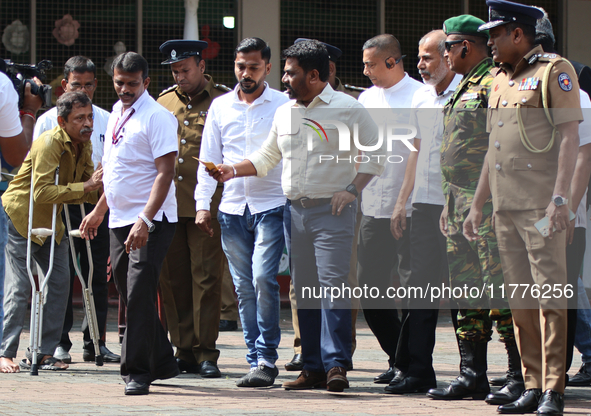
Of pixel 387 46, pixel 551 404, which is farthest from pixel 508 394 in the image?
pixel 387 46

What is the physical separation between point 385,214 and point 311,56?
130 centimetres

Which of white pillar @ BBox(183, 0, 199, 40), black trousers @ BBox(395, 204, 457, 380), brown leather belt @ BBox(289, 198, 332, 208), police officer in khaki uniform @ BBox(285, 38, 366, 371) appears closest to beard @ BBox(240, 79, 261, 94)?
police officer in khaki uniform @ BBox(285, 38, 366, 371)

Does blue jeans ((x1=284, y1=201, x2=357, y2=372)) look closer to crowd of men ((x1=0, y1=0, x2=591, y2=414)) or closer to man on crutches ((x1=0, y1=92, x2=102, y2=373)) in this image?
crowd of men ((x1=0, y1=0, x2=591, y2=414))

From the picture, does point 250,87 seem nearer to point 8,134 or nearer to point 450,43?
point 450,43

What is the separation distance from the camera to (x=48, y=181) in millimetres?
6746

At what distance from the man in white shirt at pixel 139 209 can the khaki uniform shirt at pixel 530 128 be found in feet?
6.76

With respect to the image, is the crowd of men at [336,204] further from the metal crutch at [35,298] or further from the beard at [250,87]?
the metal crutch at [35,298]

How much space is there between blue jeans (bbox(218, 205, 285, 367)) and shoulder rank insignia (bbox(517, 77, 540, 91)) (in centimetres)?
203

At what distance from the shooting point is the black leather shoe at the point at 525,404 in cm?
498

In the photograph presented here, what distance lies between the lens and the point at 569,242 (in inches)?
222

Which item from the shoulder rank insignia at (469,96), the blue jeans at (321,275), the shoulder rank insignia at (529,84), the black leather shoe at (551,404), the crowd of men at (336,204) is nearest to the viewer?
the black leather shoe at (551,404)

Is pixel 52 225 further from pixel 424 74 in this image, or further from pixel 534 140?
pixel 534 140

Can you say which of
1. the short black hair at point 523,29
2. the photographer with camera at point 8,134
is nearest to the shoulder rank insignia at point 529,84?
the short black hair at point 523,29

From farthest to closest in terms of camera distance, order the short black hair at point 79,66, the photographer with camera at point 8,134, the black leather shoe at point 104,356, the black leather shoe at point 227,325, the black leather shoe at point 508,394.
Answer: the black leather shoe at point 227,325 → the short black hair at point 79,66 → the black leather shoe at point 104,356 → the black leather shoe at point 508,394 → the photographer with camera at point 8,134
